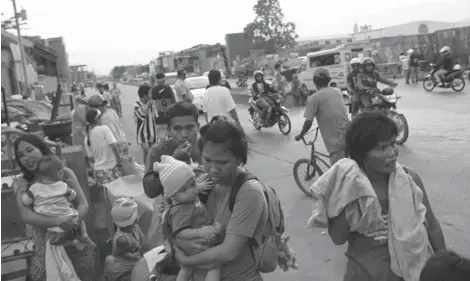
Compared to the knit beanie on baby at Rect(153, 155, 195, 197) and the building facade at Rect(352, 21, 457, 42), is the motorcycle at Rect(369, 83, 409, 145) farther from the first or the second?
the building facade at Rect(352, 21, 457, 42)

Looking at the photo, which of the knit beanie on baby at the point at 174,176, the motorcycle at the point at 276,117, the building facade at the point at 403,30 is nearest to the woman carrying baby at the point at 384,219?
the knit beanie on baby at the point at 174,176

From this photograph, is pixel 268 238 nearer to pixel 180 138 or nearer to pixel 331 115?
pixel 180 138

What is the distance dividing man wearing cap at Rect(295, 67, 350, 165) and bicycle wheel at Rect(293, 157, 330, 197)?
0.74m

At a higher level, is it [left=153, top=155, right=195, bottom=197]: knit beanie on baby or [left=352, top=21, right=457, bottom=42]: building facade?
[left=352, top=21, right=457, bottom=42]: building facade

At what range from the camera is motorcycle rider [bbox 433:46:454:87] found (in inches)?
666

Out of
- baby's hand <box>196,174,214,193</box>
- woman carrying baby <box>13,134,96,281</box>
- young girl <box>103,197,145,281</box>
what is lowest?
young girl <box>103,197,145,281</box>

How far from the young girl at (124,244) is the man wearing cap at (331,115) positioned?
294cm

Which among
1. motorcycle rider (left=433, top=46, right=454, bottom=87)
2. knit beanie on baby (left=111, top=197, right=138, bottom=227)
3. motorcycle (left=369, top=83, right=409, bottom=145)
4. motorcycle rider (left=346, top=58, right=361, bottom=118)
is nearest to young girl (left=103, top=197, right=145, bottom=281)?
knit beanie on baby (left=111, top=197, right=138, bottom=227)

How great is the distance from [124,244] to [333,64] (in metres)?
19.9

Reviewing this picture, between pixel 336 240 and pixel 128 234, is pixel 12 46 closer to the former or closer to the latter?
pixel 128 234

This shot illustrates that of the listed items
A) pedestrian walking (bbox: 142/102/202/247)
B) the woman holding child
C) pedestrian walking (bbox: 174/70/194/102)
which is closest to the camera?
the woman holding child

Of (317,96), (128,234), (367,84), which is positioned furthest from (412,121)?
(128,234)

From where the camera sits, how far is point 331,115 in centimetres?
609

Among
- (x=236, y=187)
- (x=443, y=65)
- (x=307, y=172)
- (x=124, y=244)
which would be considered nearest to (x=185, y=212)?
(x=236, y=187)
